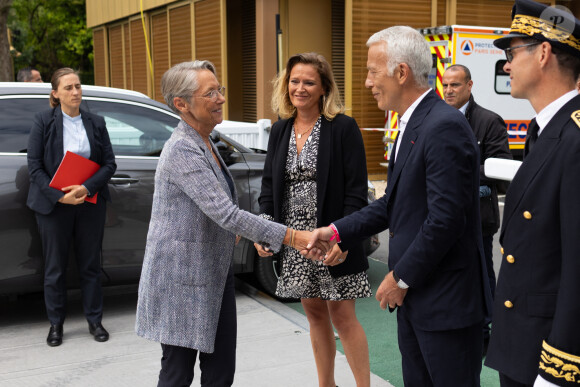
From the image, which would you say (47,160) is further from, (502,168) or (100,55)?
(100,55)

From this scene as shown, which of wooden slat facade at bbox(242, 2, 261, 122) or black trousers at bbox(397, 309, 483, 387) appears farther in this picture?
wooden slat facade at bbox(242, 2, 261, 122)

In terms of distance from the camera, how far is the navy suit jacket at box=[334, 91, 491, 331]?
252 cm

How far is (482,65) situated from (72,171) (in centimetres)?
874

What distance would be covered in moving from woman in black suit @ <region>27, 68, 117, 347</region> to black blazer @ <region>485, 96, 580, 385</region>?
341 cm

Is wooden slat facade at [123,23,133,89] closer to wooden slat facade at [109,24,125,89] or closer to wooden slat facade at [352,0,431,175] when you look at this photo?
wooden slat facade at [109,24,125,89]

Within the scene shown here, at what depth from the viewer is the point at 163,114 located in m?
5.64

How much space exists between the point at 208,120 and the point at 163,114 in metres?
2.70

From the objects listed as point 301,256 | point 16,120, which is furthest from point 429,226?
point 16,120

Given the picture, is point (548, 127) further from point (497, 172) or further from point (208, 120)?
point (208, 120)

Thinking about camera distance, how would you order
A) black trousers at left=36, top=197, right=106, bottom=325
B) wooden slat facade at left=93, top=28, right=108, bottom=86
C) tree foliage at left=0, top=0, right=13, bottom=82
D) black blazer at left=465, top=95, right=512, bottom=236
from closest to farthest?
black blazer at left=465, top=95, right=512, bottom=236 → black trousers at left=36, top=197, right=106, bottom=325 → tree foliage at left=0, top=0, right=13, bottom=82 → wooden slat facade at left=93, top=28, right=108, bottom=86

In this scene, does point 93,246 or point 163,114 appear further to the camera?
point 163,114

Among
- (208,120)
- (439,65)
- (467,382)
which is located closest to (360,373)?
(467,382)

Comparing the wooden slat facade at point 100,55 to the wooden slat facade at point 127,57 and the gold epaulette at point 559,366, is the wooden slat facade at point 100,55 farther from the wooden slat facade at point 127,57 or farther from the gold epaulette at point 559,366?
the gold epaulette at point 559,366

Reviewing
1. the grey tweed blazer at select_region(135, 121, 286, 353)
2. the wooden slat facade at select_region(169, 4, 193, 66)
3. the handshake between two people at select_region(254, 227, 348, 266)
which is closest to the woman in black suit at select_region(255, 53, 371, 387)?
the handshake between two people at select_region(254, 227, 348, 266)
